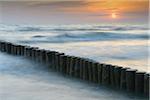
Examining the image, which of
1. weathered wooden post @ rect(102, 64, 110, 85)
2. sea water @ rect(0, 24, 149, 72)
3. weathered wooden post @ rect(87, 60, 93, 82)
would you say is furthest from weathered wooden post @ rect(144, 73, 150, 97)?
sea water @ rect(0, 24, 149, 72)

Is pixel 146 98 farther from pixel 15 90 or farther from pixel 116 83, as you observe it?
pixel 15 90

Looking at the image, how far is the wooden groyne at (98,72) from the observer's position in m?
9.45

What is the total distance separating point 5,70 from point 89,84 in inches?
155

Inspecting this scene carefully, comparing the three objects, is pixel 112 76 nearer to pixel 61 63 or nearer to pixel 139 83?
pixel 139 83

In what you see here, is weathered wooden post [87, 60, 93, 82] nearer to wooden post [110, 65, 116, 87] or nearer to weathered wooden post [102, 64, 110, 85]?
weathered wooden post [102, 64, 110, 85]

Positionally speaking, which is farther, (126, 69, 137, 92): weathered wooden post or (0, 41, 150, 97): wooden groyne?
(126, 69, 137, 92): weathered wooden post

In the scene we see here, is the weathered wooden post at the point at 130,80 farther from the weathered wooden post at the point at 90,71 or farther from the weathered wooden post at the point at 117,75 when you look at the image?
the weathered wooden post at the point at 90,71

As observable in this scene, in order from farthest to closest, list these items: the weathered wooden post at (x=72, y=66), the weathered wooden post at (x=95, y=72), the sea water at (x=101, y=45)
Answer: the sea water at (x=101, y=45)
the weathered wooden post at (x=72, y=66)
the weathered wooden post at (x=95, y=72)

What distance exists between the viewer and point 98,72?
35.5 ft

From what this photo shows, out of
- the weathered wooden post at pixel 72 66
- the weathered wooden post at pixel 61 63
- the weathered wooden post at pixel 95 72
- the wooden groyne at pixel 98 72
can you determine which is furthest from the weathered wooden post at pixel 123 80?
the weathered wooden post at pixel 61 63

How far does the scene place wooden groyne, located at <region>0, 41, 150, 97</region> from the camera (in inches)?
372

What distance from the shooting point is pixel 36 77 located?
39.5 ft

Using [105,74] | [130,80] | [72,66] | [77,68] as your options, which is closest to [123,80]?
[130,80]

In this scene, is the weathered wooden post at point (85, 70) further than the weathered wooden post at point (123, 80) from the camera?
Yes
